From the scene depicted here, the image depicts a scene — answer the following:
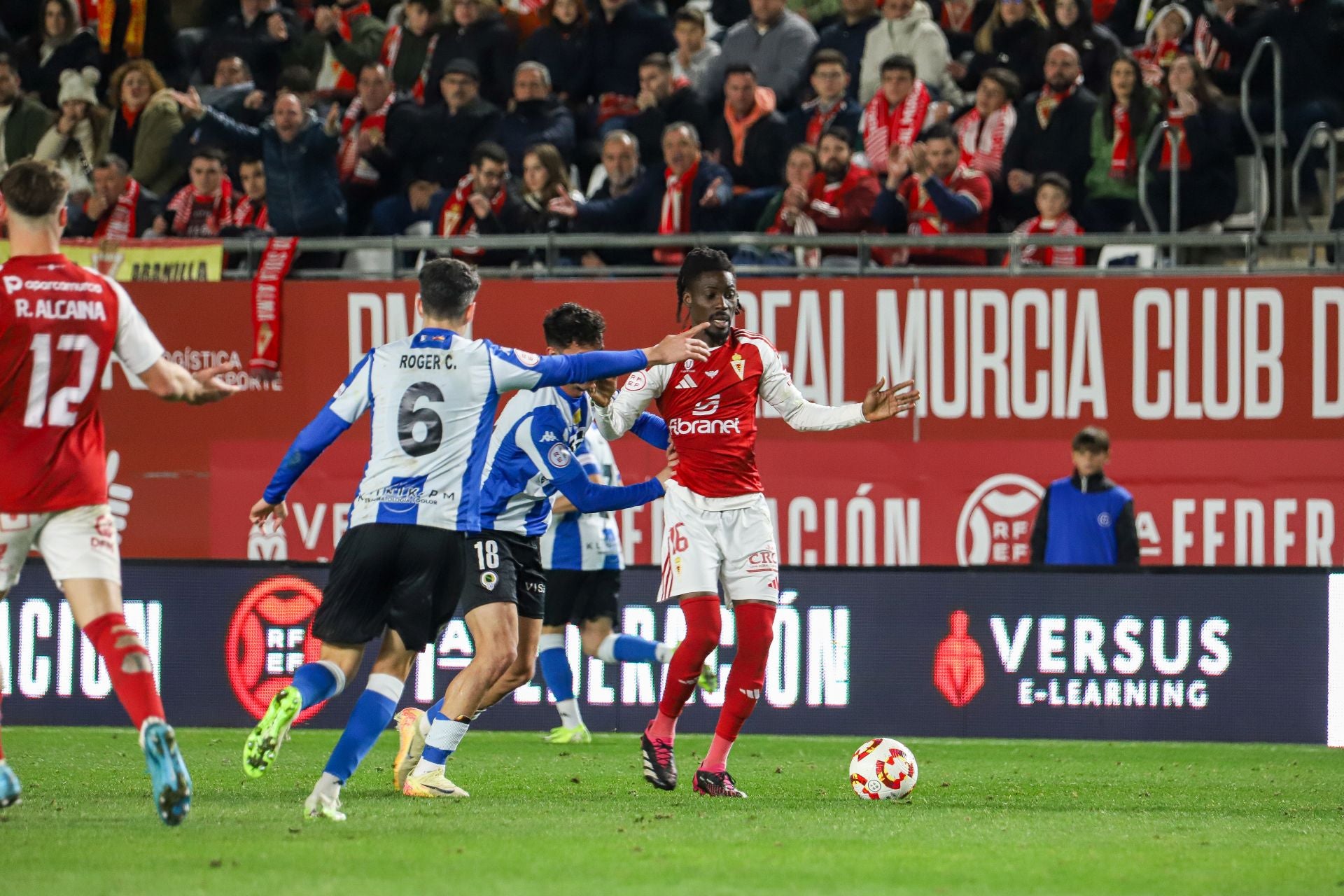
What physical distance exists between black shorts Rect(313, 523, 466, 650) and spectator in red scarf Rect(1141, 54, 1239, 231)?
9.44 metres

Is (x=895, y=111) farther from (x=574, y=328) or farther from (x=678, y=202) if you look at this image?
(x=574, y=328)

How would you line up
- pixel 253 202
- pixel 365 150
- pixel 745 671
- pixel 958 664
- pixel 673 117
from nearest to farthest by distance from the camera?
pixel 745 671
pixel 958 664
pixel 253 202
pixel 673 117
pixel 365 150

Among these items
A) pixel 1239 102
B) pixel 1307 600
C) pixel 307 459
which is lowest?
pixel 1307 600

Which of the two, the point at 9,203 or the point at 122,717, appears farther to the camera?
the point at 122,717

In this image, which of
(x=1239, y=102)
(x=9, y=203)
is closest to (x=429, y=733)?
(x=9, y=203)

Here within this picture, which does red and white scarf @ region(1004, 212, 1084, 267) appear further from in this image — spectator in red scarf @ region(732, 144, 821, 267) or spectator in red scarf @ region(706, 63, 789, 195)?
spectator in red scarf @ region(706, 63, 789, 195)

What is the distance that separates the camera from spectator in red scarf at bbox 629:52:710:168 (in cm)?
1614

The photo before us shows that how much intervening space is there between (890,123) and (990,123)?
2.76 ft

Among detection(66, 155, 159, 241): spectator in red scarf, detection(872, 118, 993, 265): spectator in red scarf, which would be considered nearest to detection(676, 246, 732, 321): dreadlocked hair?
detection(872, 118, 993, 265): spectator in red scarf

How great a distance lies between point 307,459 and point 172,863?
Answer: 1.76m

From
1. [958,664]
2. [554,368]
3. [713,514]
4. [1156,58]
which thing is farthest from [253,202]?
[554,368]

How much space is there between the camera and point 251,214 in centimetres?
1603

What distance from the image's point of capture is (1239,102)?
1556cm

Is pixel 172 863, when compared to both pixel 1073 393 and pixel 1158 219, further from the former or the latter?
pixel 1158 219
